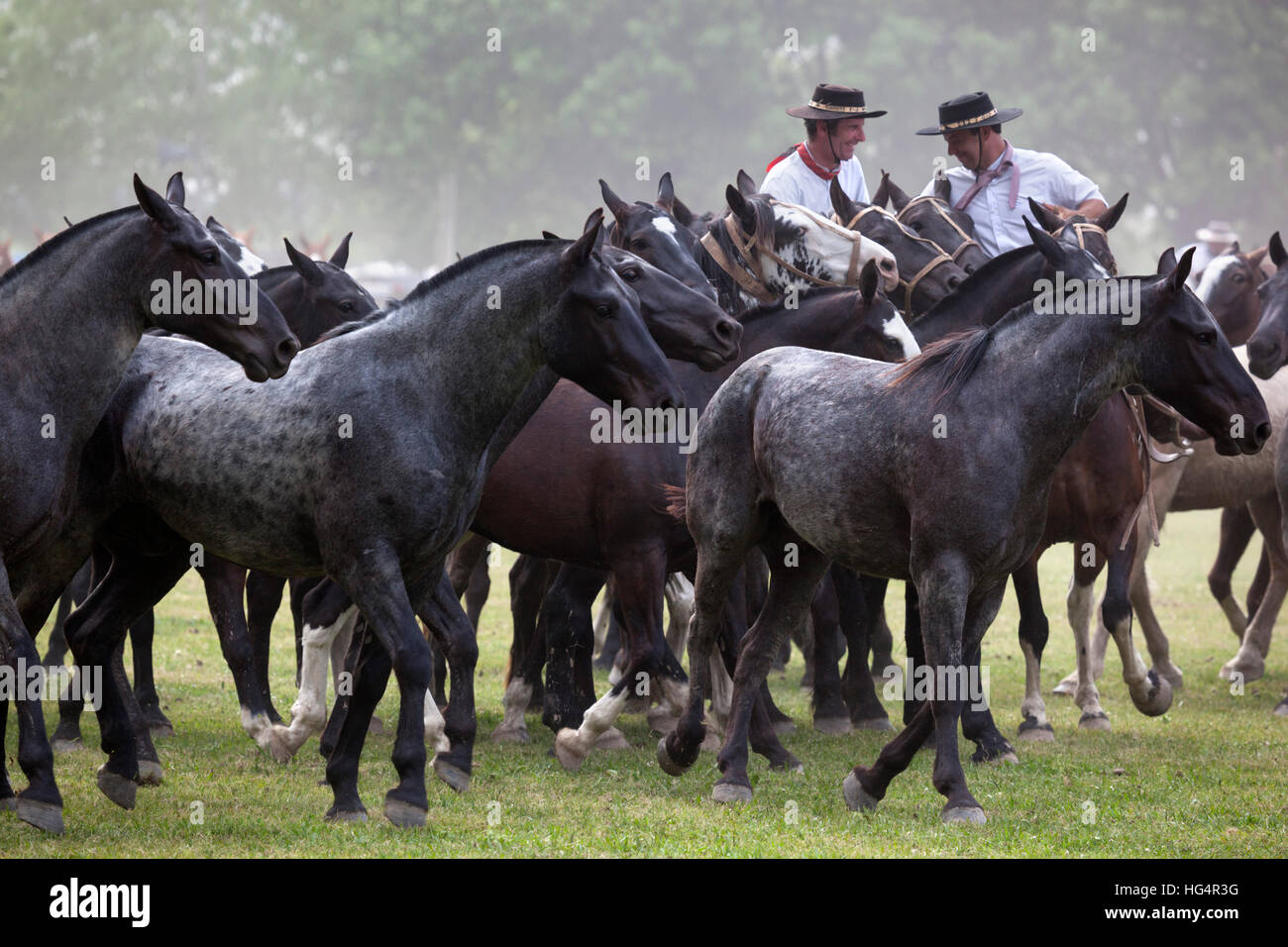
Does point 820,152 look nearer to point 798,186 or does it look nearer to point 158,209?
point 798,186

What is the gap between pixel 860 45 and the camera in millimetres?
51062

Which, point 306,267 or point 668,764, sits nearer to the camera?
point 668,764

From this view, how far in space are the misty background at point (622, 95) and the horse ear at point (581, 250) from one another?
1697 inches

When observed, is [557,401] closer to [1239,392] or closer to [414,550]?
[414,550]

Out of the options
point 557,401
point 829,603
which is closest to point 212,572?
point 557,401

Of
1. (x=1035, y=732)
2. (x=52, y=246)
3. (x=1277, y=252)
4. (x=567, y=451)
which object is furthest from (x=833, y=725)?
(x=52, y=246)

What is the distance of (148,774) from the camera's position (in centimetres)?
732

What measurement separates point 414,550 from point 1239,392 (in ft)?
10.8

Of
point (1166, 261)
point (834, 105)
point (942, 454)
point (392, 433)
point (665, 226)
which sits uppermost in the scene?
point (834, 105)

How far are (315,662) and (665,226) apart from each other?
109 inches

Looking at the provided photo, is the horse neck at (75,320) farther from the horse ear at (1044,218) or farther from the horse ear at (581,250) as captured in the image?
the horse ear at (1044,218)

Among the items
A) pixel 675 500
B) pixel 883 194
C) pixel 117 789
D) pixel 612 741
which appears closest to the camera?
pixel 117 789

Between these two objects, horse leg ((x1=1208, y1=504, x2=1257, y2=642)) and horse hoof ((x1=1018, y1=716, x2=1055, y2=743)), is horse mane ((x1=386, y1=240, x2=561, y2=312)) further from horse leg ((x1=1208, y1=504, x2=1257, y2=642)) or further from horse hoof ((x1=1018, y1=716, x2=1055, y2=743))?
horse leg ((x1=1208, y1=504, x2=1257, y2=642))

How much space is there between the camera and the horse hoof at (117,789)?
21.7 feet
